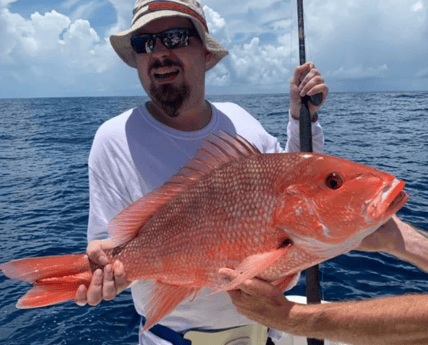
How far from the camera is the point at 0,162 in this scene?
59.3 ft

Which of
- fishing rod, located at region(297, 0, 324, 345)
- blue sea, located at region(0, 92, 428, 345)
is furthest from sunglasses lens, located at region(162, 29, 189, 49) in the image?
blue sea, located at region(0, 92, 428, 345)

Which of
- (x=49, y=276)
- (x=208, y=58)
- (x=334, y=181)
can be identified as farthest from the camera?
(x=208, y=58)

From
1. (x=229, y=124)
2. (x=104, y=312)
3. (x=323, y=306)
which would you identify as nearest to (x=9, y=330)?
(x=104, y=312)

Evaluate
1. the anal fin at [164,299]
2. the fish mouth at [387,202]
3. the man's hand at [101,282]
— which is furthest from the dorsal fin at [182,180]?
the fish mouth at [387,202]

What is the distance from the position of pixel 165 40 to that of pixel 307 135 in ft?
3.67

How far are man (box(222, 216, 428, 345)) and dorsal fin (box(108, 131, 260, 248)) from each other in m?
0.58

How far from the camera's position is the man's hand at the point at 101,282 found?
200 cm

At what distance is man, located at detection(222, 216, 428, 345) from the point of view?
1.71 meters

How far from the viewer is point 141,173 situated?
8.02 ft

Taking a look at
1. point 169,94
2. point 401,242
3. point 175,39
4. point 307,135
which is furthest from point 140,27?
point 401,242

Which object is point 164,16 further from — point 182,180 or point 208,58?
point 182,180

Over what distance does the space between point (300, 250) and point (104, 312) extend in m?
5.67

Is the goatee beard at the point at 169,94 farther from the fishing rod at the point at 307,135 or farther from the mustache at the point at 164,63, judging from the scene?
the fishing rod at the point at 307,135

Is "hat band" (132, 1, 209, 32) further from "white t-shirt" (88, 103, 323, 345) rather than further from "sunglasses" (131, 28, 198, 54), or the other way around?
"white t-shirt" (88, 103, 323, 345)
